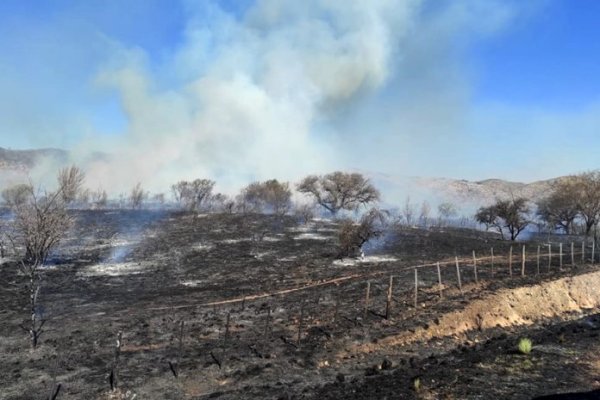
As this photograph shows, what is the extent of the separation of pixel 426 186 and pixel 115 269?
15629cm

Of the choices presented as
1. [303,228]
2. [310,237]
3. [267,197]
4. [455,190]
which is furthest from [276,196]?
[455,190]

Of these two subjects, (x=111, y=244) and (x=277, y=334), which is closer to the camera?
(x=277, y=334)

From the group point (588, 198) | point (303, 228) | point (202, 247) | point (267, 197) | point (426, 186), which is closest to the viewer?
point (202, 247)

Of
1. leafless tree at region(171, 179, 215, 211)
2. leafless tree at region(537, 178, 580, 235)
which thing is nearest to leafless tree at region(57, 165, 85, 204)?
leafless tree at region(171, 179, 215, 211)

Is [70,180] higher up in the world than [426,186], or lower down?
lower down

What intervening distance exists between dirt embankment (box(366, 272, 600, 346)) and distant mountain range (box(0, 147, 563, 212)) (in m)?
115

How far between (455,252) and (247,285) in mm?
17396

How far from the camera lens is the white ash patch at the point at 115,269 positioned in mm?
28483

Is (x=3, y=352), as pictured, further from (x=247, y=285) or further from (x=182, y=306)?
(x=247, y=285)

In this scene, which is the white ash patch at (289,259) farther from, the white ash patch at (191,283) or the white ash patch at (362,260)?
the white ash patch at (191,283)

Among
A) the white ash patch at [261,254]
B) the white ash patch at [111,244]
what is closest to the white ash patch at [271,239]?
the white ash patch at [261,254]

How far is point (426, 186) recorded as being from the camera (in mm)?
174500

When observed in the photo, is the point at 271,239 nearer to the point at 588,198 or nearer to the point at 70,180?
the point at 70,180

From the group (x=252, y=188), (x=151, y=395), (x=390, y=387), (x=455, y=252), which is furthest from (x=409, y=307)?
(x=252, y=188)
